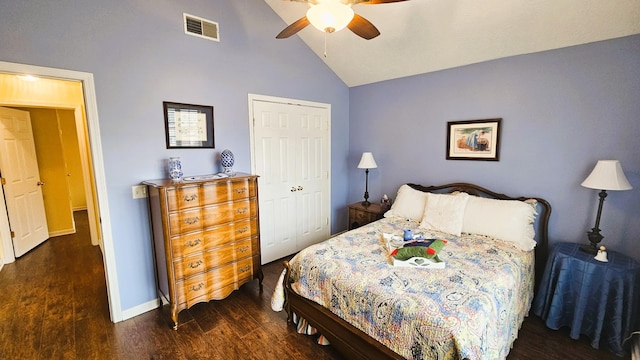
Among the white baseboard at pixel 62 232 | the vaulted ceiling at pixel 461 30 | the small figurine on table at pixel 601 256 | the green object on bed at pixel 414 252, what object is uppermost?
the vaulted ceiling at pixel 461 30

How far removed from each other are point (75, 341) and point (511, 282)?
334cm

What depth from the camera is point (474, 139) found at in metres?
2.99

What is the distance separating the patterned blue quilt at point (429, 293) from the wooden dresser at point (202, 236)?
74 centimetres

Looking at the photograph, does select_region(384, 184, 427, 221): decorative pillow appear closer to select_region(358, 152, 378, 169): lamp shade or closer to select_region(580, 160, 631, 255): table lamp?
select_region(358, 152, 378, 169): lamp shade

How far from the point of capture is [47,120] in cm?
475

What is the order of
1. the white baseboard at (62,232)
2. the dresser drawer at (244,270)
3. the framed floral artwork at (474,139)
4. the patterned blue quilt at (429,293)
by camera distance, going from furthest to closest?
the white baseboard at (62,232) < the framed floral artwork at (474,139) < the dresser drawer at (244,270) < the patterned blue quilt at (429,293)

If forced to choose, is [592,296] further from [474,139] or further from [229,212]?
[229,212]

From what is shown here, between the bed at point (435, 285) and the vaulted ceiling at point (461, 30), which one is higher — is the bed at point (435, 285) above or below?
below

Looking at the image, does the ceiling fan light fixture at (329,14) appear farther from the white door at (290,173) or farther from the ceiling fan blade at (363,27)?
the white door at (290,173)

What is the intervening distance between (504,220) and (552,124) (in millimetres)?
1030

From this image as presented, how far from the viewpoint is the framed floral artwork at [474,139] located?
285 cm

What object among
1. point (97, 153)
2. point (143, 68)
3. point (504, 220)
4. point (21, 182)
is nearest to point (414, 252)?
point (504, 220)

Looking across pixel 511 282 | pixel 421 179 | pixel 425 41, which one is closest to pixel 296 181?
pixel 421 179

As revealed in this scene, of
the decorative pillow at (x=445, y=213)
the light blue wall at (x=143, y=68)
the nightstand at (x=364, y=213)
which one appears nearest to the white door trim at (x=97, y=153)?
the light blue wall at (x=143, y=68)
